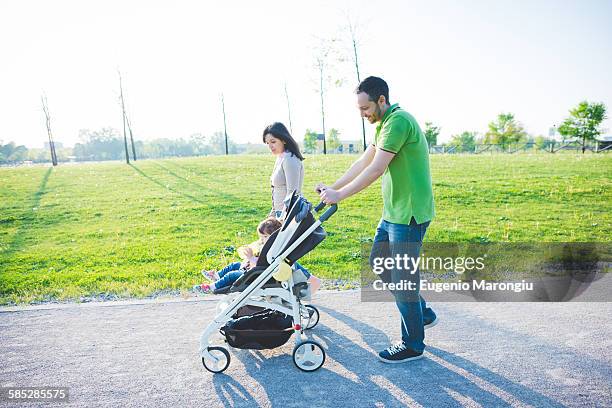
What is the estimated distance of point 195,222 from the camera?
9.29 meters

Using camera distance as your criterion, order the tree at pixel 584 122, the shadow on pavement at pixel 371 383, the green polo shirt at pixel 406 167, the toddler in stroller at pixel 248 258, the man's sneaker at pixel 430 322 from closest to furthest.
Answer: the shadow on pavement at pixel 371 383 < the green polo shirt at pixel 406 167 < the toddler in stroller at pixel 248 258 < the man's sneaker at pixel 430 322 < the tree at pixel 584 122

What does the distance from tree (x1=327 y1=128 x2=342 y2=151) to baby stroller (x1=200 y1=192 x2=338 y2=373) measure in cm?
4189

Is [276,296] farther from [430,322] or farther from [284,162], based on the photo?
[430,322]

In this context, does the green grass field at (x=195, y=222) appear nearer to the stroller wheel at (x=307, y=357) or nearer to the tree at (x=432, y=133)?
the stroller wheel at (x=307, y=357)

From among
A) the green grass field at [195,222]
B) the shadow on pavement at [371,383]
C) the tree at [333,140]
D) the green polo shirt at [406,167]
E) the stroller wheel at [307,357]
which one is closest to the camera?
the shadow on pavement at [371,383]

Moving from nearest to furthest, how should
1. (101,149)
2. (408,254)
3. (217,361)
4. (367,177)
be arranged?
(367,177)
(408,254)
(217,361)
(101,149)

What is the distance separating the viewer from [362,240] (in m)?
7.47

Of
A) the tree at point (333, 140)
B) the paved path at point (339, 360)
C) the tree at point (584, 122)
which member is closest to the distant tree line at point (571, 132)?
the tree at point (584, 122)

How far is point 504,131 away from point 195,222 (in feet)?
144

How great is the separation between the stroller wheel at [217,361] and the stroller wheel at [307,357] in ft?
1.74

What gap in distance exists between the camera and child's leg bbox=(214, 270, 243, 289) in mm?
3561

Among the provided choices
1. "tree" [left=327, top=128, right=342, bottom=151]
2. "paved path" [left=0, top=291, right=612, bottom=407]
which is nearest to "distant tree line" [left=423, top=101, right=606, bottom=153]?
"tree" [left=327, top=128, right=342, bottom=151]

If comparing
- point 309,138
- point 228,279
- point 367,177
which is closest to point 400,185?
point 367,177

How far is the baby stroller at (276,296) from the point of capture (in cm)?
322
